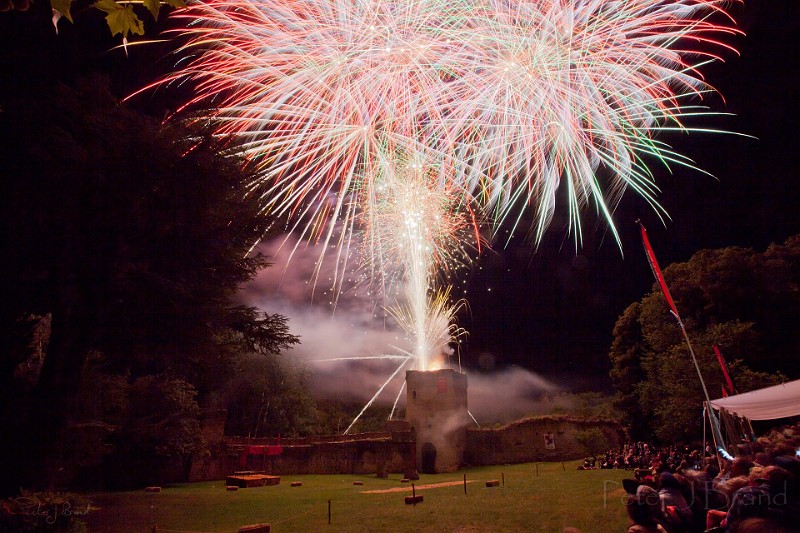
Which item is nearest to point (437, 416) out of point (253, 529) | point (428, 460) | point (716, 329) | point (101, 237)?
point (428, 460)

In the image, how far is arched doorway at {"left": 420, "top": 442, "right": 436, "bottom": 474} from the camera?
3738cm

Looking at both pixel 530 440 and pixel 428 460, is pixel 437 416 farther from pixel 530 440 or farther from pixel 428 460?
pixel 530 440

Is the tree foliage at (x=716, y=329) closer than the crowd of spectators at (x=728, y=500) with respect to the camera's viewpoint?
No

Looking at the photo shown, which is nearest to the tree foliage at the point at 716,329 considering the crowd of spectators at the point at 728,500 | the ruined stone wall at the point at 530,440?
the ruined stone wall at the point at 530,440

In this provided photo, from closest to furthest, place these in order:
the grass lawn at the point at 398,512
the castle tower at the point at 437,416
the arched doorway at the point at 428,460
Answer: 1. the grass lawn at the point at 398,512
2. the arched doorway at the point at 428,460
3. the castle tower at the point at 437,416

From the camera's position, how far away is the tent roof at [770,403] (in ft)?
36.0

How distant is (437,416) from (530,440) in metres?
7.99

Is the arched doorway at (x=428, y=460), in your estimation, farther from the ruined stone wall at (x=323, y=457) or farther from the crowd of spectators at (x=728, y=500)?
the crowd of spectators at (x=728, y=500)

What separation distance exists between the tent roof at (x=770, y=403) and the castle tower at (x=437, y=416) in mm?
27337

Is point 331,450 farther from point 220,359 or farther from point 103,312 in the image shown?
point 103,312

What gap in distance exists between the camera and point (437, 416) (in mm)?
38562

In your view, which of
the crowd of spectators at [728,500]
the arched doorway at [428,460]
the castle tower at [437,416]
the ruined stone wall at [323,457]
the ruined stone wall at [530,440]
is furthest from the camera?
the ruined stone wall at [530,440]

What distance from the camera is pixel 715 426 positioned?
1199 centimetres

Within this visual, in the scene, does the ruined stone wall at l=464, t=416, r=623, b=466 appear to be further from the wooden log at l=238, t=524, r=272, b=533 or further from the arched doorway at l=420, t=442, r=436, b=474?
the wooden log at l=238, t=524, r=272, b=533
